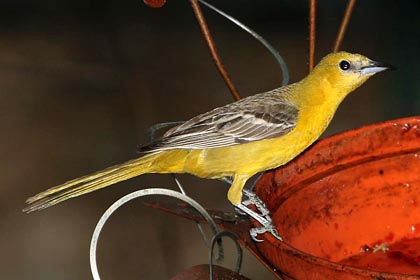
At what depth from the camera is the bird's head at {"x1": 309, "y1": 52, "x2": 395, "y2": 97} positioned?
325 cm

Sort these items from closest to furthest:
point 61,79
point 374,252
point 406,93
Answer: point 374,252 → point 406,93 → point 61,79

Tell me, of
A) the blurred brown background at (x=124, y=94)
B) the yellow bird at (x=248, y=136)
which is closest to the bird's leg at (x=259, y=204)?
the yellow bird at (x=248, y=136)

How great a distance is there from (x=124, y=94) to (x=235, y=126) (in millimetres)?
4242

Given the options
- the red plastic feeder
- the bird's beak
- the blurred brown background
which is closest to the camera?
the red plastic feeder

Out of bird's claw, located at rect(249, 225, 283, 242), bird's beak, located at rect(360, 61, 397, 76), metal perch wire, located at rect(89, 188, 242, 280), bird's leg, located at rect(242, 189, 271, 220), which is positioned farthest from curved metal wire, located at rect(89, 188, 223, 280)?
bird's beak, located at rect(360, 61, 397, 76)

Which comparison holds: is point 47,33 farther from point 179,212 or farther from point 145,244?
point 179,212

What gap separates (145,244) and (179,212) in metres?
3.42

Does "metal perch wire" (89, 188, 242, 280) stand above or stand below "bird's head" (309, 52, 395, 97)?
below

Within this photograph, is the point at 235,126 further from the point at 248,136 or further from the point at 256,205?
the point at 256,205

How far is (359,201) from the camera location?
289cm

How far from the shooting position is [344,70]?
3.32m

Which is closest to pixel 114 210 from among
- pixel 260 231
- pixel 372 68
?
pixel 260 231

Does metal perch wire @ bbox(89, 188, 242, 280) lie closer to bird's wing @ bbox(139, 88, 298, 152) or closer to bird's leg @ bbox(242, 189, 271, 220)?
bird's leg @ bbox(242, 189, 271, 220)

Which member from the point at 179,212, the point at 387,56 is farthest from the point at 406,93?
the point at 179,212
